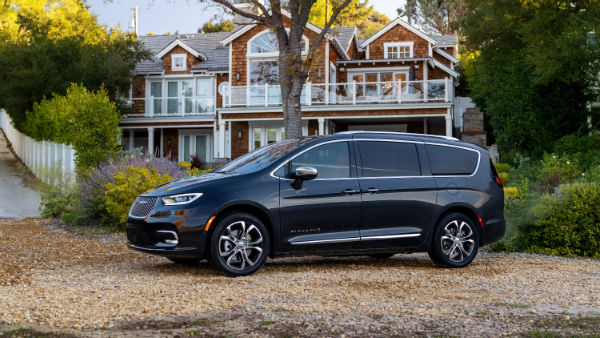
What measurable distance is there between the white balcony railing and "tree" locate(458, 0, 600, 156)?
531 inches

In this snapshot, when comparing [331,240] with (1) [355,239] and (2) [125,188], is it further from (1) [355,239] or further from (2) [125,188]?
(2) [125,188]

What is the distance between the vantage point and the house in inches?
1139

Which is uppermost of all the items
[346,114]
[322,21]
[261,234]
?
[322,21]

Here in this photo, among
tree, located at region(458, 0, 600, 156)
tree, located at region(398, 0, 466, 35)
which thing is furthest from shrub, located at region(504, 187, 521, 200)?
tree, located at region(398, 0, 466, 35)

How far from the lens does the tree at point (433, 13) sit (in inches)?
1993

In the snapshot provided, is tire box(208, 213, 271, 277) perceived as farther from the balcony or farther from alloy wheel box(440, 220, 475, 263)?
the balcony

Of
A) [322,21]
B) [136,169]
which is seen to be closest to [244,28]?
[322,21]

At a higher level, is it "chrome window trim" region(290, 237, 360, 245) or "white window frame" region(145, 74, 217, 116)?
"white window frame" region(145, 74, 217, 116)

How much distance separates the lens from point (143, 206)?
8.17 m

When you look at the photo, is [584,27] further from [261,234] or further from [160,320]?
[160,320]

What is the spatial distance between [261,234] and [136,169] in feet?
20.8

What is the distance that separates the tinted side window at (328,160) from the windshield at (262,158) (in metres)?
0.20

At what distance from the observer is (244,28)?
32312 mm

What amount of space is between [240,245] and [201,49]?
103 ft
